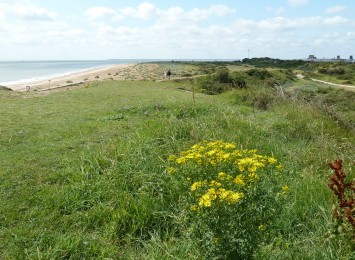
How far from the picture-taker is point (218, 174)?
281cm

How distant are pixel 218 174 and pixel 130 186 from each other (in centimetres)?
181

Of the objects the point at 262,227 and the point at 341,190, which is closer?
the point at 262,227

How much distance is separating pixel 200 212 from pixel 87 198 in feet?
6.89

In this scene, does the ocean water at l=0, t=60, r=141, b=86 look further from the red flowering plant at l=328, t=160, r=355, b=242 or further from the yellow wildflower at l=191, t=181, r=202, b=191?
the red flowering plant at l=328, t=160, r=355, b=242

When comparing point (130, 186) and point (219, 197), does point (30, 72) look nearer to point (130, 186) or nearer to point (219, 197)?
point (130, 186)

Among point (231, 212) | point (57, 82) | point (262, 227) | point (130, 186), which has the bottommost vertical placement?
point (57, 82)

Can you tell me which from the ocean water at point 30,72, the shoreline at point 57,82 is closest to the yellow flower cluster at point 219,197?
the shoreline at point 57,82

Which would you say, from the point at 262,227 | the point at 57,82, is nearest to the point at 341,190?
the point at 262,227

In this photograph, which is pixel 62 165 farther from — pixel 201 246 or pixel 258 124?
pixel 258 124

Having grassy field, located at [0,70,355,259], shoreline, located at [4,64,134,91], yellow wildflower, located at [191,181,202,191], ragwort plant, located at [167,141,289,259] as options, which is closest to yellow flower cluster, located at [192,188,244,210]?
ragwort plant, located at [167,141,289,259]

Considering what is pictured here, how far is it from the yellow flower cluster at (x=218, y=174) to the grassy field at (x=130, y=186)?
50 cm

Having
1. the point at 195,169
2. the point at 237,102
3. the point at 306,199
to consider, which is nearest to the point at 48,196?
the point at 195,169

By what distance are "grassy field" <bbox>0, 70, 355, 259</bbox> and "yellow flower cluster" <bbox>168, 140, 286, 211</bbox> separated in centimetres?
50

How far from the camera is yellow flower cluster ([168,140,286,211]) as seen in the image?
7.86ft
